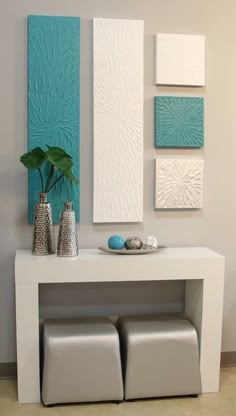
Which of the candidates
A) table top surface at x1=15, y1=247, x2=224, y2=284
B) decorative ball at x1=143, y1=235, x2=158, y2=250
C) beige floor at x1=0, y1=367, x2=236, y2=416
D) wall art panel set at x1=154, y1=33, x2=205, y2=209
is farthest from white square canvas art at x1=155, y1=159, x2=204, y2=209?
beige floor at x1=0, y1=367, x2=236, y2=416

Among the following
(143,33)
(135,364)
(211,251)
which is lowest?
(135,364)

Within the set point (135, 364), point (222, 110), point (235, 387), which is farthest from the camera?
point (222, 110)

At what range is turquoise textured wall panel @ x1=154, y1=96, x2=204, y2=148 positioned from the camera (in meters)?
3.26

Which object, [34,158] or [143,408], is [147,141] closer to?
[34,158]

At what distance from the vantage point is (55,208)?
3.22 metres

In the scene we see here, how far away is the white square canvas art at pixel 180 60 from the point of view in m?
3.23

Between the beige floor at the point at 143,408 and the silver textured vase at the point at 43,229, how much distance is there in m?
0.83

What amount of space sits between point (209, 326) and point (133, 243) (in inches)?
25.1

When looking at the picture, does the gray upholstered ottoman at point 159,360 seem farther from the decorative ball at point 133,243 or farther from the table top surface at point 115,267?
the decorative ball at point 133,243

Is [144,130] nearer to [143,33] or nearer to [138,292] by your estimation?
[143,33]

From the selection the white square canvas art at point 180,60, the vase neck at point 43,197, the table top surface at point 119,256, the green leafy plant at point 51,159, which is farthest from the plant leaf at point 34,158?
the white square canvas art at point 180,60

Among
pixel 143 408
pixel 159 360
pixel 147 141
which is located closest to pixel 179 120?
pixel 147 141

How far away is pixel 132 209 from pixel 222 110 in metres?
0.84

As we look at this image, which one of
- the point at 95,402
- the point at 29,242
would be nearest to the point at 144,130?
the point at 29,242
